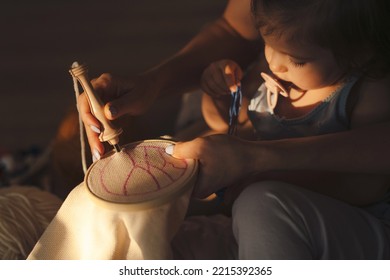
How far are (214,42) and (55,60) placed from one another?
327 millimetres

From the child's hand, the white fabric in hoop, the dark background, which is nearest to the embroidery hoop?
the white fabric in hoop

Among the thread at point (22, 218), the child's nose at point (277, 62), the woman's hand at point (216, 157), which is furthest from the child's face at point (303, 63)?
the thread at point (22, 218)

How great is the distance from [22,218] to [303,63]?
403 mm

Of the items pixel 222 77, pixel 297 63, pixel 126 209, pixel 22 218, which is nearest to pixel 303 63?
pixel 297 63

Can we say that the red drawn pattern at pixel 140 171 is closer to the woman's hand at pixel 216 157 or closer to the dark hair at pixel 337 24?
the woman's hand at pixel 216 157

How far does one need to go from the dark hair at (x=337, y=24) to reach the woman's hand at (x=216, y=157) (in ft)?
0.41

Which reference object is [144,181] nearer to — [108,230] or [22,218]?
[108,230]

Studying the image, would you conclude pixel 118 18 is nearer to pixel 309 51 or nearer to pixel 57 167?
pixel 57 167

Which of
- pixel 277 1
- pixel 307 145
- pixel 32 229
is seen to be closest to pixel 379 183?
pixel 307 145

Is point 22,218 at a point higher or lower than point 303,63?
lower

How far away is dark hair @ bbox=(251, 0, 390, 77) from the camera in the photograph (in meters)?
0.51

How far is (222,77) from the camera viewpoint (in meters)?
0.65

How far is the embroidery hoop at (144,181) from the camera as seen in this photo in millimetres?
Result: 502

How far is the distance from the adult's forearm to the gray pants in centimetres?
19
